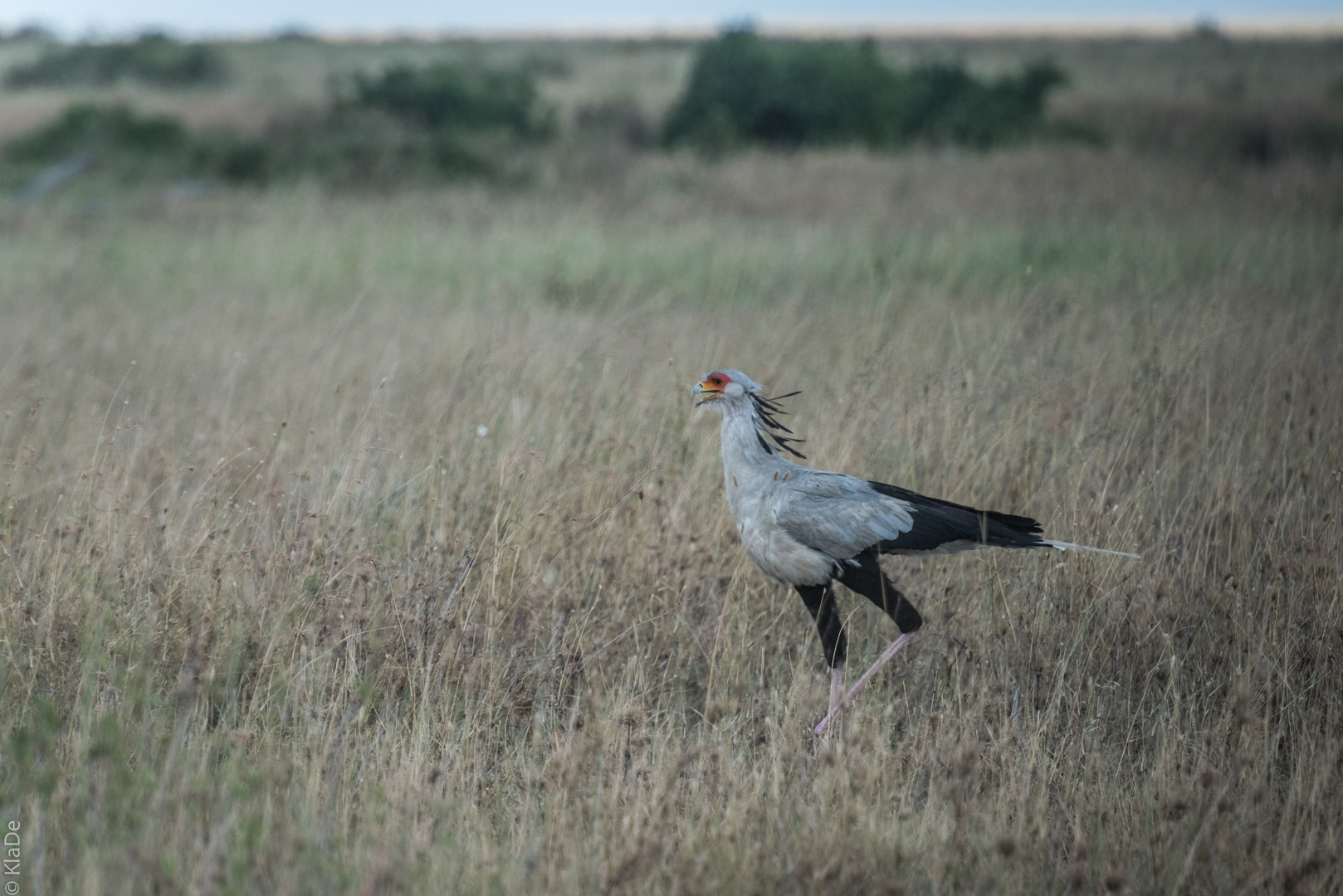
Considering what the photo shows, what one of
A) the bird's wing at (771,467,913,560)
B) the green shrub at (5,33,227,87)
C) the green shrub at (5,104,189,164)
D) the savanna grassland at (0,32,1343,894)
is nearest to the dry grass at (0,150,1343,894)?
the savanna grassland at (0,32,1343,894)

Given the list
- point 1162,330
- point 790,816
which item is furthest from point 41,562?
point 1162,330

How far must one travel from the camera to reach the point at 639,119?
24094mm

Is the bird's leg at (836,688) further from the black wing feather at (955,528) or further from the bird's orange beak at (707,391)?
the bird's orange beak at (707,391)

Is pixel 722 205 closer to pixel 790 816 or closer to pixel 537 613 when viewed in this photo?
pixel 537 613

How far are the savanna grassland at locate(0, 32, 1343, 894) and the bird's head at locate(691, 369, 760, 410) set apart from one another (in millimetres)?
610

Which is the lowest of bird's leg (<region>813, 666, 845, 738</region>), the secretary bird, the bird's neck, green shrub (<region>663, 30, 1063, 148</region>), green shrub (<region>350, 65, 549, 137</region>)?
bird's leg (<region>813, 666, 845, 738</region>)

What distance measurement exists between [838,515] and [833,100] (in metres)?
22.0

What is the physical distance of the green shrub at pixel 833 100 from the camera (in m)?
22.7

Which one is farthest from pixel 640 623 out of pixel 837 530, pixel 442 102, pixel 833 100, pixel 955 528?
pixel 833 100

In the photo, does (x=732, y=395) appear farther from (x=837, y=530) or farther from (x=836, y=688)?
(x=836, y=688)

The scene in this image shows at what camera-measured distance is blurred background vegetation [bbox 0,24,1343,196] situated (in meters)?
17.8

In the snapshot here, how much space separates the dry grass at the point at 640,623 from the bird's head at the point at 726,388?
61cm

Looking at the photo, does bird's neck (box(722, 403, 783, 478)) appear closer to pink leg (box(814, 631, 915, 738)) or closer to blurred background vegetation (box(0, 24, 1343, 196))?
pink leg (box(814, 631, 915, 738))

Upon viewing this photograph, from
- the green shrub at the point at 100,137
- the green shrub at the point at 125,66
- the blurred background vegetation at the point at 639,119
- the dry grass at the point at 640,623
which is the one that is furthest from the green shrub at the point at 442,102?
the green shrub at the point at 125,66
